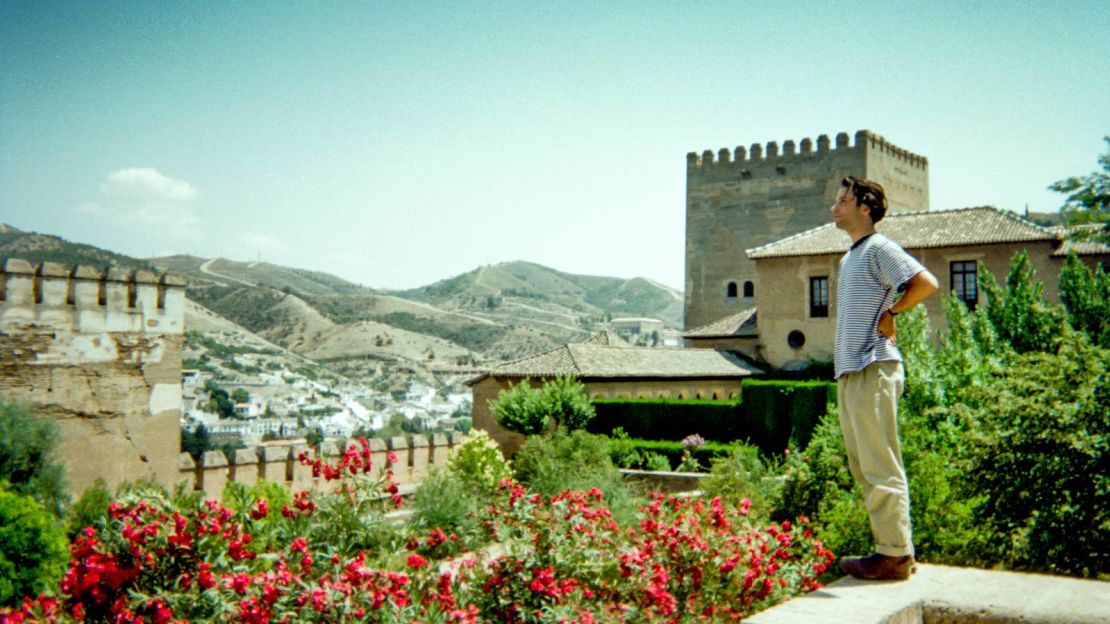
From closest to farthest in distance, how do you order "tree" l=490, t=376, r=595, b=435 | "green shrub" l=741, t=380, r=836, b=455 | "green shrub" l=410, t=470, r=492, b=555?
"green shrub" l=410, t=470, r=492, b=555, "tree" l=490, t=376, r=595, b=435, "green shrub" l=741, t=380, r=836, b=455

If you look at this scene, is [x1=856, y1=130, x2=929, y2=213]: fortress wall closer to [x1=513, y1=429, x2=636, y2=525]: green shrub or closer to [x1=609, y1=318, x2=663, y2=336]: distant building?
[x1=513, y1=429, x2=636, y2=525]: green shrub

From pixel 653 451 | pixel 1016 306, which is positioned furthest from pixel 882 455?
pixel 1016 306

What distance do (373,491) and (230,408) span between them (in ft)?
86.9

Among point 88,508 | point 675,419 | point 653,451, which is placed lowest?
point 653,451

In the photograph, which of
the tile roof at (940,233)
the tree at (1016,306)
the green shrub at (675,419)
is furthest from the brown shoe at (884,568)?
the tile roof at (940,233)

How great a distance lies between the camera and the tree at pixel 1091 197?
17.1 m

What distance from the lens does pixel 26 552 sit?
7.88 metres

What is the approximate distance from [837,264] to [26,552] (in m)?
23.7

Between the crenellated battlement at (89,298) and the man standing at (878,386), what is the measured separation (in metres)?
11.7

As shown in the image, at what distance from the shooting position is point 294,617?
11.8 ft

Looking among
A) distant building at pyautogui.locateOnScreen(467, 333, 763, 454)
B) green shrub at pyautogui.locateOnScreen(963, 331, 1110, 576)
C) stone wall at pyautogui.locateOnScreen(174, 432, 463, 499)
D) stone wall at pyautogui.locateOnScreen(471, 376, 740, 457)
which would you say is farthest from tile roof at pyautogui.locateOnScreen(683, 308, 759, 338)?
green shrub at pyautogui.locateOnScreen(963, 331, 1110, 576)

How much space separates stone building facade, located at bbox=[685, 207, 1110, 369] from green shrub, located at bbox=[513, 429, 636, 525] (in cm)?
1268

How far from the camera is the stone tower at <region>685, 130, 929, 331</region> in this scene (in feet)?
120

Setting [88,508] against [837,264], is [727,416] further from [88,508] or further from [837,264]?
[88,508]
